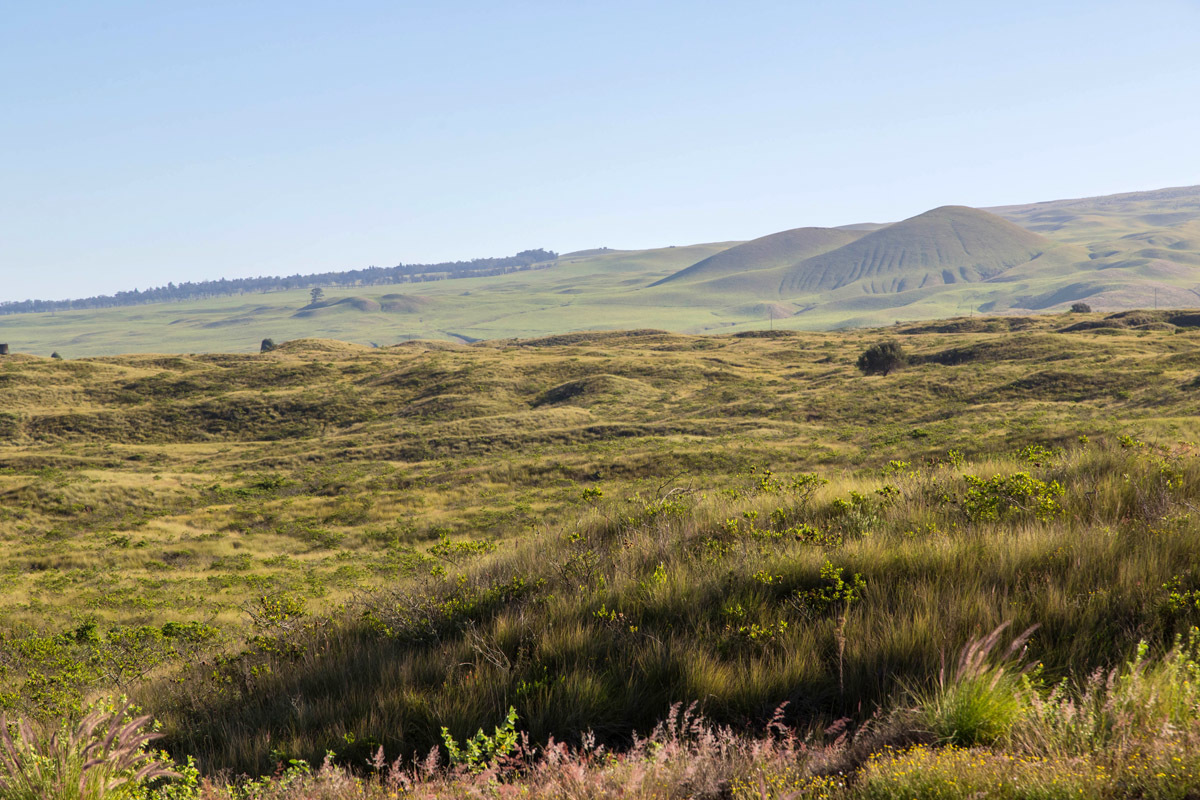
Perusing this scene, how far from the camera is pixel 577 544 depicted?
8.13 m

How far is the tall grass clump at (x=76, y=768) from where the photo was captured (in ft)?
10.8

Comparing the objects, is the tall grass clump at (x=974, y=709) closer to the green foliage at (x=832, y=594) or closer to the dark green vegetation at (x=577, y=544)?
the dark green vegetation at (x=577, y=544)

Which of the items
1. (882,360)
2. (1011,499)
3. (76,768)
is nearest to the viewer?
(76,768)

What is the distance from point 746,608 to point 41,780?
4.10 meters

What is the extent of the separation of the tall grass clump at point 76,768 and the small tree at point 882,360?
63888 mm

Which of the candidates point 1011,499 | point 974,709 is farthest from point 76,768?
point 1011,499

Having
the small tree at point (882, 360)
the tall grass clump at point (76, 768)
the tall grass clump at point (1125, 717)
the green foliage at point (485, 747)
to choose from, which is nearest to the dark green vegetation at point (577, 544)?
the green foliage at point (485, 747)

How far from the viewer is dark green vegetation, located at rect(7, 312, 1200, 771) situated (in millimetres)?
4445

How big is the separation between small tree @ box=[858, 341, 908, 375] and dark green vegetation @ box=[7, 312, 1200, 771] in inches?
171

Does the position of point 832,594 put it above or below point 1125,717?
below

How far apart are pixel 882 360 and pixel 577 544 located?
198ft

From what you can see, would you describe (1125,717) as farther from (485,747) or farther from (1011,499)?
(1011,499)

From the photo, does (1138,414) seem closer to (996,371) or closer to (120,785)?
(996,371)

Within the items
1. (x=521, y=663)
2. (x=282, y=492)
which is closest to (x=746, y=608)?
(x=521, y=663)
